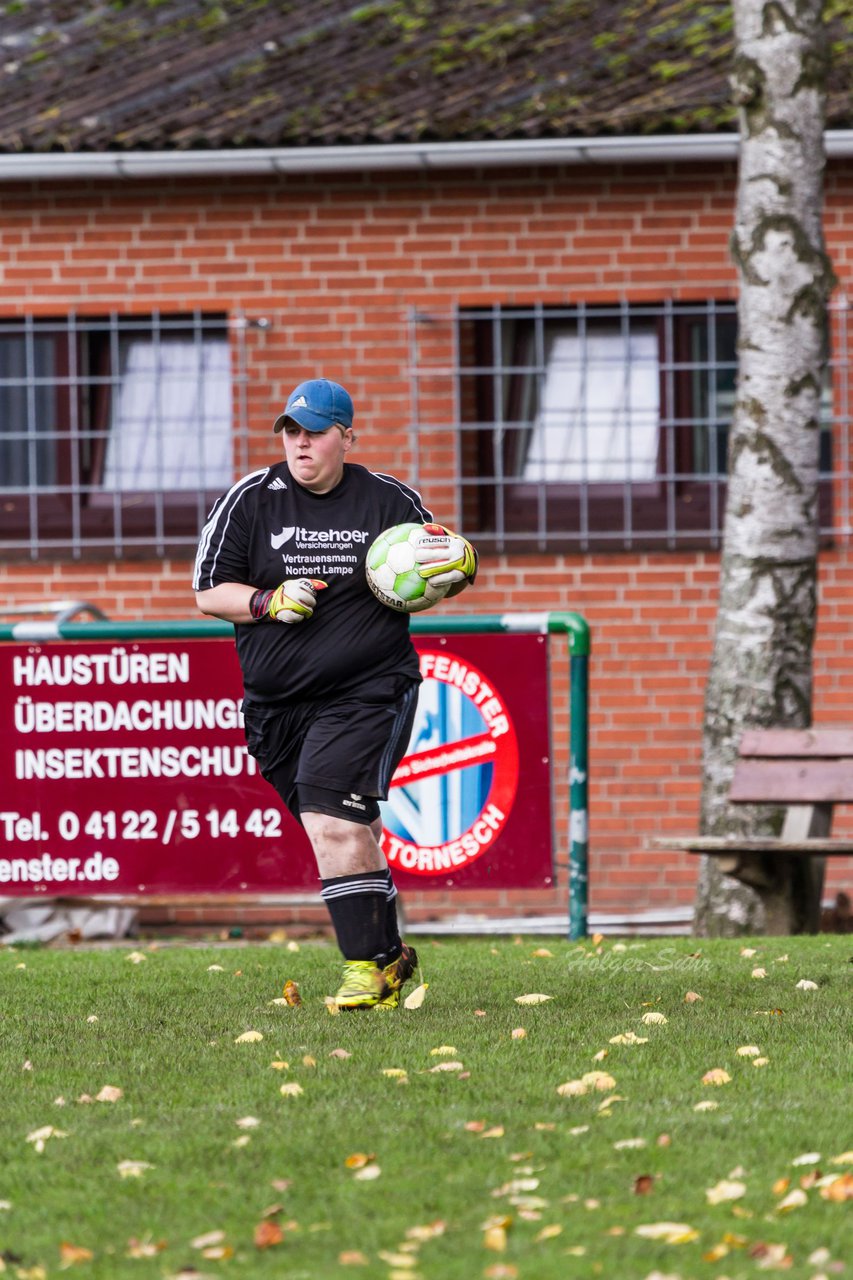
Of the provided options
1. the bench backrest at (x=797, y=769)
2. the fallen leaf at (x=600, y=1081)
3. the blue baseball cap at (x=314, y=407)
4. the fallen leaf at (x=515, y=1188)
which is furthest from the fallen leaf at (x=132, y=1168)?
the bench backrest at (x=797, y=769)

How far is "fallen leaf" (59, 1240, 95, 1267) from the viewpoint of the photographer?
11.3ft

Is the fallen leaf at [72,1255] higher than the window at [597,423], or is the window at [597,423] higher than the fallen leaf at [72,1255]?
the window at [597,423]

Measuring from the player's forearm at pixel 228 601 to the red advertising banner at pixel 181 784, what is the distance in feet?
7.94

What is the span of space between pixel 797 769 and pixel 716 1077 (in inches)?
147

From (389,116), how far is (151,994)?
18.8 feet

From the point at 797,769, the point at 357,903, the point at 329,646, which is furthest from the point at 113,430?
the point at 357,903

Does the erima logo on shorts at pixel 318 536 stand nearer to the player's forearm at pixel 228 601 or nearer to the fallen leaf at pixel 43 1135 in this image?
the player's forearm at pixel 228 601

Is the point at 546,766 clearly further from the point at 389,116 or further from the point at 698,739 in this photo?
the point at 389,116

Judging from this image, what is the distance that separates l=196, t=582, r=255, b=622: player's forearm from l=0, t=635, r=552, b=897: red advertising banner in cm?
242

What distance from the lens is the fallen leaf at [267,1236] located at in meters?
3.49

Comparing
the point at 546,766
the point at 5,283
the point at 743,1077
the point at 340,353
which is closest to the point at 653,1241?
the point at 743,1077

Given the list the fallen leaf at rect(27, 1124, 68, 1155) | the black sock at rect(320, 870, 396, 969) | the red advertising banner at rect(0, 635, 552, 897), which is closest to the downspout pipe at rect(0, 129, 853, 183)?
the red advertising banner at rect(0, 635, 552, 897)

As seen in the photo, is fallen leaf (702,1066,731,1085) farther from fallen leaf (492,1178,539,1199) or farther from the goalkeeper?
the goalkeeper

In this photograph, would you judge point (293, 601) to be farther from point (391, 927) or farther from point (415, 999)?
point (415, 999)
